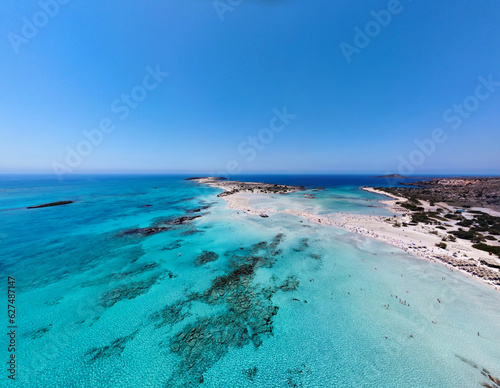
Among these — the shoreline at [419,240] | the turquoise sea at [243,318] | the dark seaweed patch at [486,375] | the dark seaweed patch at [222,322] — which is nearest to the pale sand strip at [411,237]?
the shoreline at [419,240]

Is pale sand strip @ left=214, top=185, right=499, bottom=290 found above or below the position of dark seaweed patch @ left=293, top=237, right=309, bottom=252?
above

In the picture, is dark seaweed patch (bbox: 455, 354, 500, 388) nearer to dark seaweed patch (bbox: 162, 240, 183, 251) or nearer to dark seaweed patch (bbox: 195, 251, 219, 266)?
dark seaweed patch (bbox: 195, 251, 219, 266)

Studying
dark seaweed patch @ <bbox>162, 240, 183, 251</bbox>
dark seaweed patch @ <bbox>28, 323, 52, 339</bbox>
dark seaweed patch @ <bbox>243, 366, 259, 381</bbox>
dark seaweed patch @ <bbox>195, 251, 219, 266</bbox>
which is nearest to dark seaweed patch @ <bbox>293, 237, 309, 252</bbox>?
dark seaweed patch @ <bbox>195, 251, 219, 266</bbox>

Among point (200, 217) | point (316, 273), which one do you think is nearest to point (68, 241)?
point (200, 217)

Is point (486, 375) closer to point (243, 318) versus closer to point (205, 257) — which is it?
point (243, 318)

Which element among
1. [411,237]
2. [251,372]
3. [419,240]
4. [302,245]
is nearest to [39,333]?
[251,372]

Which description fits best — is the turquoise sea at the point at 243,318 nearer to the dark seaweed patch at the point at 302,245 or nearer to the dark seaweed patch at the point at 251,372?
the dark seaweed patch at the point at 251,372

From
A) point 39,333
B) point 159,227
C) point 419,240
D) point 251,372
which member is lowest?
point 251,372

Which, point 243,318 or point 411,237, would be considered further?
point 411,237

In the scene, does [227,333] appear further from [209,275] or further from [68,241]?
[68,241]
